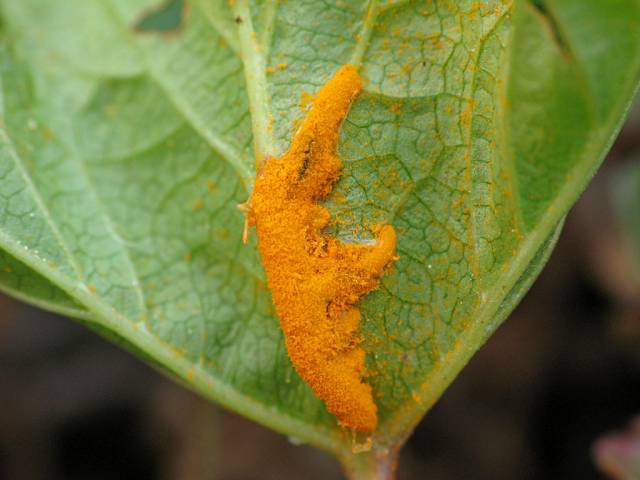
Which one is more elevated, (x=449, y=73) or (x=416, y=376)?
(x=449, y=73)

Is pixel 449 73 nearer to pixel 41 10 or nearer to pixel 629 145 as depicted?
pixel 41 10

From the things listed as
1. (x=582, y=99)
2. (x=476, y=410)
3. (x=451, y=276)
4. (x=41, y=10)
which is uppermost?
(x=41, y=10)

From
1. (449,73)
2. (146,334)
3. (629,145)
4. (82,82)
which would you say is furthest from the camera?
(629,145)

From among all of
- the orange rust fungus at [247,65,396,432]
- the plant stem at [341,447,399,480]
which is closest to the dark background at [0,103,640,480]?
the plant stem at [341,447,399,480]

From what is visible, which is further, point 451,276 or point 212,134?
point 212,134

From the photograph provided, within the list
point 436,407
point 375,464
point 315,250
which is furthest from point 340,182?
point 436,407

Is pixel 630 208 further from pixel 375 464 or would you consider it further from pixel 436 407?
pixel 375 464

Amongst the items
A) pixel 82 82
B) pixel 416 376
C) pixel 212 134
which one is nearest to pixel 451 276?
pixel 416 376
